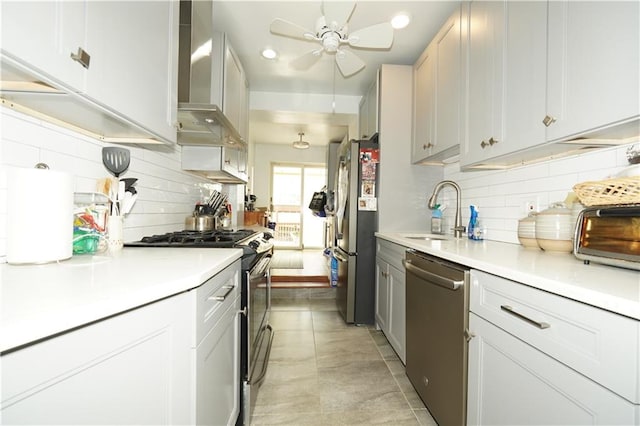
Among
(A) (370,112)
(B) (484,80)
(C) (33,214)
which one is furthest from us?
(A) (370,112)

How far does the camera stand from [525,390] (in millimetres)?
842

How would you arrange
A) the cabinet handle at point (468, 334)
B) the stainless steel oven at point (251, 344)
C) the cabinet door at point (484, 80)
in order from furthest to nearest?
the cabinet door at point (484, 80)
the stainless steel oven at point (251, 344)
the cabinet handle at point (468, 334)

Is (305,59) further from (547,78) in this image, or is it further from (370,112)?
(547,78)

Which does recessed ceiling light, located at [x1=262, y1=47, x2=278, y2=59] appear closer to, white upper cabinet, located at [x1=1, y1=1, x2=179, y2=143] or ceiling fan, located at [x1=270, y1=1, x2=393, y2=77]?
ceiling fan, located at [x1=270, y1=1, x2=393, y2=77]

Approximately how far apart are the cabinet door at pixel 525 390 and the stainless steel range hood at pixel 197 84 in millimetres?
1691

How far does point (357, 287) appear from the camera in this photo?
269 cm

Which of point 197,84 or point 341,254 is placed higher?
point 197,84

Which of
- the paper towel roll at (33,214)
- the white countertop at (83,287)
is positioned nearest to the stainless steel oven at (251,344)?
the white countertop at (83,287)

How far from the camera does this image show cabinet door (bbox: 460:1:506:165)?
145 centimetres

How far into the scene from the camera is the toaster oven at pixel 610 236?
798 mm

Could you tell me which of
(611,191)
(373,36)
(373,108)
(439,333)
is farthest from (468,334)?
(373,108)

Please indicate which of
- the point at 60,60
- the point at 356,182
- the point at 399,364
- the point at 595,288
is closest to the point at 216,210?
the point at 356,182

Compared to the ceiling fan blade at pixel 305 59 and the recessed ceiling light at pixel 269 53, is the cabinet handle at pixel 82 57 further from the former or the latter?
the recessed ceiling light at pixel 269 53

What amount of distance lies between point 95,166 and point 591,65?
80.4 inches
